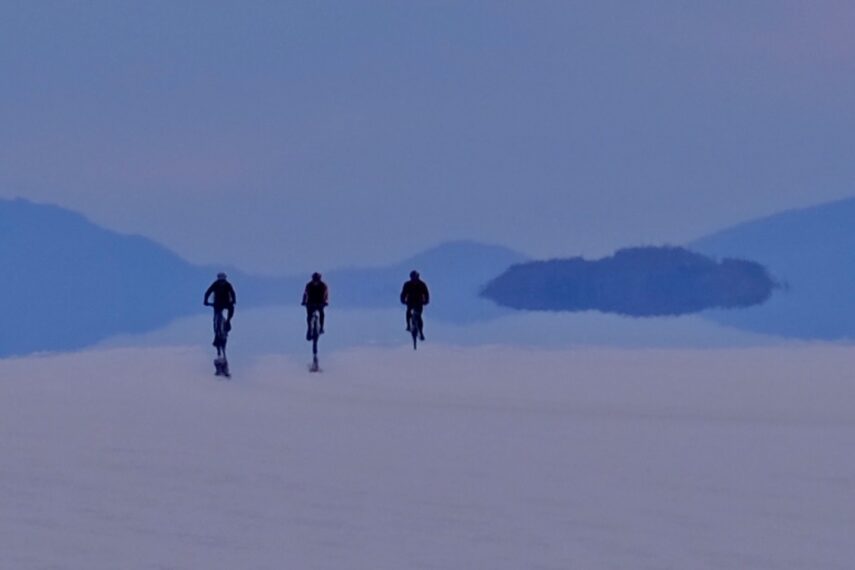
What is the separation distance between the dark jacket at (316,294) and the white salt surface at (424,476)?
8.57 ft

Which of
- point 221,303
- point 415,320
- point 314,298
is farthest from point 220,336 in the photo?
point 415,320

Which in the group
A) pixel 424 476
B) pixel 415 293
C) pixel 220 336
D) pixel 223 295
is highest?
pixel 415 293

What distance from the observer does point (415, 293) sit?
20.0 meters

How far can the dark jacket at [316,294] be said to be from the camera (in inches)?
668

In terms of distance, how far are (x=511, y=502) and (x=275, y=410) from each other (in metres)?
5.23

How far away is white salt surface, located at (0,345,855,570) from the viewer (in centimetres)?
544

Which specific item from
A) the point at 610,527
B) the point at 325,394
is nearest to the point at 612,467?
the point at 610,527

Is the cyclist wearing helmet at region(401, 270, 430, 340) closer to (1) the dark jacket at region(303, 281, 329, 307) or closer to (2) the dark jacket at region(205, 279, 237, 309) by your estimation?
(1) the dark jacket at region(303, 281, 329, 307)

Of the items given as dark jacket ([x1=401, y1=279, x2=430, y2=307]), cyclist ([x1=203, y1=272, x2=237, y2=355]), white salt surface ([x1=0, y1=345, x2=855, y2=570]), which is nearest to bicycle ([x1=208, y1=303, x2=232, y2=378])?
cyclist ([x1=203, y1=272, x2=237, y2=355])

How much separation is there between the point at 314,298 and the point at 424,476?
32.0 feet

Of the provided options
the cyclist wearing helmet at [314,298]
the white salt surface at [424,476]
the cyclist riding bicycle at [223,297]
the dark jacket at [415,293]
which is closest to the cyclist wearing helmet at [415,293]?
the dark jacket at [415,293]

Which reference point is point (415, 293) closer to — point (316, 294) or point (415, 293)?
point (415, 293)

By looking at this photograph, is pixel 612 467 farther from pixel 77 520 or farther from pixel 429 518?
pixel 77 520

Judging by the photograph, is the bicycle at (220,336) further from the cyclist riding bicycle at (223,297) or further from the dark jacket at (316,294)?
the dark jacket at (316,294)
